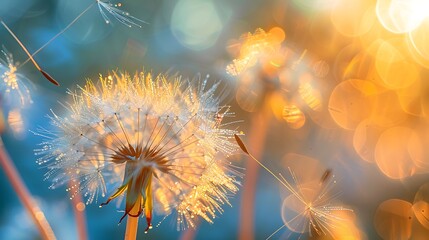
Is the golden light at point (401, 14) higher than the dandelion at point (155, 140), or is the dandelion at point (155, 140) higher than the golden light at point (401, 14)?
the golden light at point (401, 14)

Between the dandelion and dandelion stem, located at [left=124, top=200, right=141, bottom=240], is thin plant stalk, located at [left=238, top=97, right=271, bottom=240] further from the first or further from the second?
dandelion stem, located at [left=124, top=200, right=141, bottom=240]

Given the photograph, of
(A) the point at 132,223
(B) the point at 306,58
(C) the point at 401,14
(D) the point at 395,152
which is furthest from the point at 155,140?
(D) the point at 395,152

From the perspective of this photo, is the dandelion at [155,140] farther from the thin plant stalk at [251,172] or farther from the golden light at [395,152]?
the golden light at [395,152]

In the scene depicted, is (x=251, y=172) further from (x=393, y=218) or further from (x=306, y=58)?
(x=393, y=218)

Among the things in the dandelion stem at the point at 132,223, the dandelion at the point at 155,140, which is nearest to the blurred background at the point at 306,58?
the dandelion at the point at 155,140

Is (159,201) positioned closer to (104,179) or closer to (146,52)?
(104,179)

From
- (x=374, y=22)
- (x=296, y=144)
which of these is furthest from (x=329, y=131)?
(x=374, y=22)
